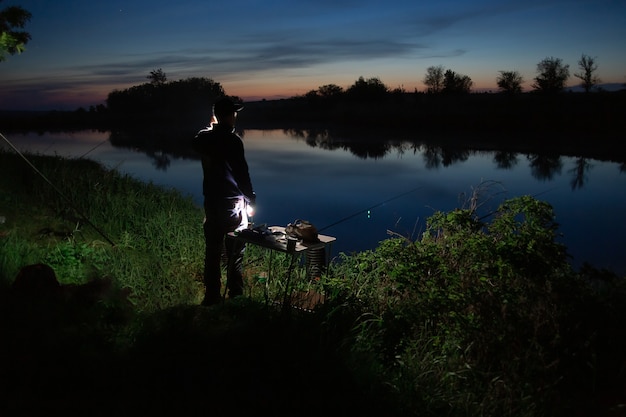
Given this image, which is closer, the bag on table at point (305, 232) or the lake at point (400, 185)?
the bag on table at point (305, 232)

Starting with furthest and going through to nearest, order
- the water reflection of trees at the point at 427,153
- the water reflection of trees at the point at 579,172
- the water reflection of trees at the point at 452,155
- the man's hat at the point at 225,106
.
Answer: the water reflection of trees at the point at 427,153, the water reflection of trees at the point at 452,155, the water reflection of trees at the point at 579,172, the man's hat at the point at 225,106

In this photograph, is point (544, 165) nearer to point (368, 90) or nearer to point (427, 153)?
point (427, 153)

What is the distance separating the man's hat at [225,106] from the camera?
16.8ft

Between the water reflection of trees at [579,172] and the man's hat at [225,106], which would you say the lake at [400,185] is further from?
the man's hat at [225,106]

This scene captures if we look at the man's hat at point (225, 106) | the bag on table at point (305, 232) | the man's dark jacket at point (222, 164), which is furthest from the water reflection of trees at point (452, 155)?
the man's hat at point (225, 106)

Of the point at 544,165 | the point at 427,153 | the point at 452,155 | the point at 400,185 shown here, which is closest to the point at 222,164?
the point at 400,185

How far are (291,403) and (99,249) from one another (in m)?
4.52

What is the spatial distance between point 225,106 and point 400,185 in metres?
23.9

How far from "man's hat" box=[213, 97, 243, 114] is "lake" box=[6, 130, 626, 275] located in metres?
3.93

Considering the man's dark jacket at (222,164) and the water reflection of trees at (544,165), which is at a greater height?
the man's dark jacket at (222,164)

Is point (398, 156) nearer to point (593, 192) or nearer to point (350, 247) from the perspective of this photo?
point (593, 192)

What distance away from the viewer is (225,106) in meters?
5.12

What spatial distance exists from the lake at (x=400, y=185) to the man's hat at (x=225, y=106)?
3.93 meters

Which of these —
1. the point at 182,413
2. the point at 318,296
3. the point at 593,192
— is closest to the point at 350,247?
the point at 318,296
